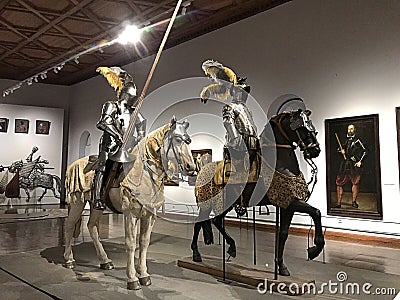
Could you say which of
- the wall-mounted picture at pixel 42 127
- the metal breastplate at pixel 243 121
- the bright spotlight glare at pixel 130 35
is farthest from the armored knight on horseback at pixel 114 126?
the wall-mounted picture at pixel 42 127

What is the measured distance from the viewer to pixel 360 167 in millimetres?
7828

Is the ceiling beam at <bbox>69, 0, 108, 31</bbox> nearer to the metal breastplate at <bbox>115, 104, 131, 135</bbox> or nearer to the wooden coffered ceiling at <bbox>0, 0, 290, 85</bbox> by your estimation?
the wooden coffered ceiling at <bbox>0, 0, 290, 85</bbox>

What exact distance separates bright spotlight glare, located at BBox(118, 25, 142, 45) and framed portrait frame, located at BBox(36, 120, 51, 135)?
6.66 meters

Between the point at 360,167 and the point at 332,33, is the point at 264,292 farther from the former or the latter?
the point at 332,33

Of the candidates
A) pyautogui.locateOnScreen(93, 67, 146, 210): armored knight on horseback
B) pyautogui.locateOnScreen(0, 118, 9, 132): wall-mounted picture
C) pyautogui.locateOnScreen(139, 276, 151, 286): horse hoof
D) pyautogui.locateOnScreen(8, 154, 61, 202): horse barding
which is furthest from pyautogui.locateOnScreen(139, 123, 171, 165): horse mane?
pyautogui.locateOnScreen(0, 118, 9, 132): wall-mounted picture

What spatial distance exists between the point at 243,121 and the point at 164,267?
2139 mm

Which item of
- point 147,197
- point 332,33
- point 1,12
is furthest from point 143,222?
point 1,12

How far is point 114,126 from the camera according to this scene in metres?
4.75

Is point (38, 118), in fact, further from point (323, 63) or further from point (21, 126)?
point (323, 63)

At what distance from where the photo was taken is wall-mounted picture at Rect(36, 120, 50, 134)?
16.9 meters

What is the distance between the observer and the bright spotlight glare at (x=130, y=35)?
36.8 feet

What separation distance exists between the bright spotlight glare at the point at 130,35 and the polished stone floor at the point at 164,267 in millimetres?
5698

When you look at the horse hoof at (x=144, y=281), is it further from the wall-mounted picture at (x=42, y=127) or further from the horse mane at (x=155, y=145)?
the wall-mounted picture at (x=42, y=127)

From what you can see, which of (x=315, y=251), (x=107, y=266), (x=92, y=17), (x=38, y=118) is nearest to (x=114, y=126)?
(x=107, y=266)
